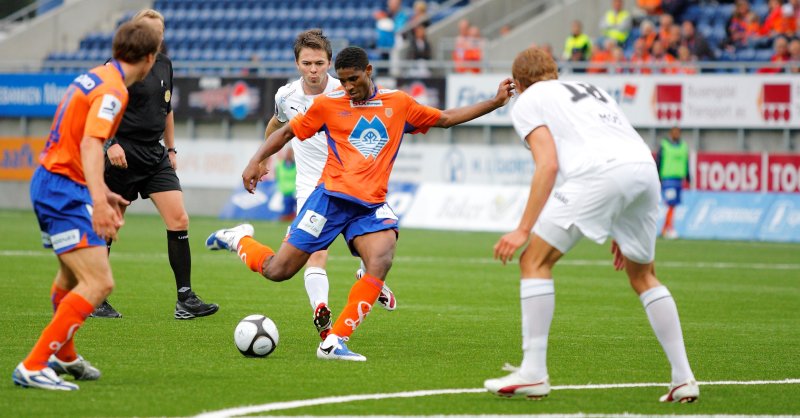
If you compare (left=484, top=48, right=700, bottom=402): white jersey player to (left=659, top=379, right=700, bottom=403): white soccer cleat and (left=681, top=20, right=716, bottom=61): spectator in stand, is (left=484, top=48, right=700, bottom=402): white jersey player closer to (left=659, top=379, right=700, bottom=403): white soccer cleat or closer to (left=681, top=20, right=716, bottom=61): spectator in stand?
(left=659, top=379, right=700, bottom=403): white soccer cleat

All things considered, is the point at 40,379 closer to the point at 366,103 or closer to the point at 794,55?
the point at 366,103

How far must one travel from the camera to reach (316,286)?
9.15 m

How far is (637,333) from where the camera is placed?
32.9ft

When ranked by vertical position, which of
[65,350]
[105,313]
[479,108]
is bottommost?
[105,313]

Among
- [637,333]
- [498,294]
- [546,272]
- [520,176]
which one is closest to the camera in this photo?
[546,272]

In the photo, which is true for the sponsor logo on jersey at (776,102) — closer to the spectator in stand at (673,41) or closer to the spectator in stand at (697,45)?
the spectator in stand at (697,45)

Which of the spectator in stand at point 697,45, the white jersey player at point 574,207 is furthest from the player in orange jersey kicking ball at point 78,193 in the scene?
the spectator in stand at point 697,45

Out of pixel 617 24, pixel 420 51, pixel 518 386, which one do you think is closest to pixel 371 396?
pixel 518 386

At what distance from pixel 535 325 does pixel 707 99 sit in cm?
1968

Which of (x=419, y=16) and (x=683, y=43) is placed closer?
(x=683, y=43)

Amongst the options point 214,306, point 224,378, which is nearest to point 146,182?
point 214,306

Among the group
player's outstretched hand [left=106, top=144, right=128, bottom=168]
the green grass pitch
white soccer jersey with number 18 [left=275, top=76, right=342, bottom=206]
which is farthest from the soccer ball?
player's outstretched hand [left=106, top=144, right=128, bottom=168]

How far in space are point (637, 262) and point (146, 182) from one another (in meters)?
4.98

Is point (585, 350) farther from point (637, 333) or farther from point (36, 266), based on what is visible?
point (36, 266)
